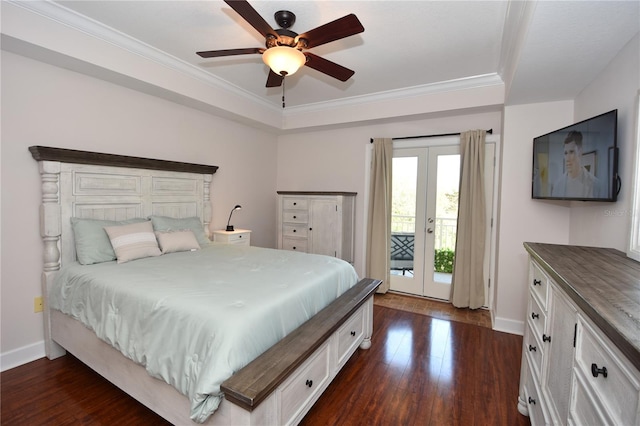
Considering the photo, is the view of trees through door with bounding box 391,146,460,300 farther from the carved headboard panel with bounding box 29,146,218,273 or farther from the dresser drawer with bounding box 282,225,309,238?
the carved headboard panel with bounding box 29,146,218,273

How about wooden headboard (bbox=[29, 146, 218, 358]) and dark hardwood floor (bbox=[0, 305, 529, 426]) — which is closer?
dark hardwood floor (bbox=[0, 305, 529, 426])

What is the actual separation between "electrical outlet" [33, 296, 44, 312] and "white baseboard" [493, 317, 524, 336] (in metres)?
4.14

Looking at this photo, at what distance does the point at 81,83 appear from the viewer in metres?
2.54

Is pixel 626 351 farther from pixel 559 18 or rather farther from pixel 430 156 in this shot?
pixel 430 156

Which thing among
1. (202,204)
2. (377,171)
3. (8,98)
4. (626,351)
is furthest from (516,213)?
(8,98)

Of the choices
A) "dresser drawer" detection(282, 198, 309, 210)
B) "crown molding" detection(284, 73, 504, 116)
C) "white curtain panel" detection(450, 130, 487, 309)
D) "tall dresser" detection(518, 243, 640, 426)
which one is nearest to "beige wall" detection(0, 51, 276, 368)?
"dresser drawer" detection(282, 198, 309, 210)

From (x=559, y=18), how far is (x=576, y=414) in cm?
187

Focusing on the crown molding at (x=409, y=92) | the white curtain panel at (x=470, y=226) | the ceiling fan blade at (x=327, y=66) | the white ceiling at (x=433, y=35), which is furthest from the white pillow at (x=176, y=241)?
the white curtain panel at (x=470, y=226)

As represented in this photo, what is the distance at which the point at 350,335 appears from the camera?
2291mm

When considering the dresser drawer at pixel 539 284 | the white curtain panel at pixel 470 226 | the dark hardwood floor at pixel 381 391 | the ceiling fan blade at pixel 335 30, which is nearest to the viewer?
the dresser drawer at pixel 539 284

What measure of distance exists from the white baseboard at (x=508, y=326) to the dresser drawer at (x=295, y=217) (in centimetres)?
250

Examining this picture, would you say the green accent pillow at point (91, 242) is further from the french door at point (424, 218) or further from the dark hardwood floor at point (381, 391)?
the french door at point (424, 218)

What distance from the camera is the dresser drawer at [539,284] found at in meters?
1.48

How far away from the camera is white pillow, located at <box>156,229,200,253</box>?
2.76m
